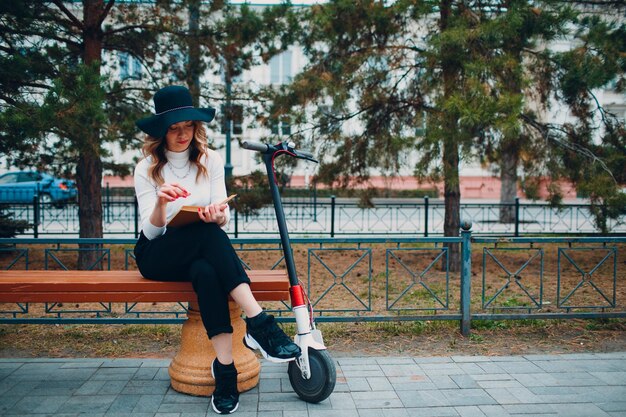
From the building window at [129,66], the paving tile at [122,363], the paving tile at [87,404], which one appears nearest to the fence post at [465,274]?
the paving tile at [122,363]

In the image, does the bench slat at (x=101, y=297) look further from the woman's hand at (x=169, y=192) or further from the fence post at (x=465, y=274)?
the fence post at (x=465, y=274)

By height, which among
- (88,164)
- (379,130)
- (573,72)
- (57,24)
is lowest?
(88,164)

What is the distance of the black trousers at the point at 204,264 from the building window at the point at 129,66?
244 inches

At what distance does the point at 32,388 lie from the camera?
3982 mm

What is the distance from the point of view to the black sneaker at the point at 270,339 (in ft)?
11.6

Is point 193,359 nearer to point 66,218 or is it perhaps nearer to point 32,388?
point 32,388

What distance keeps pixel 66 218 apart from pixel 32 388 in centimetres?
1122

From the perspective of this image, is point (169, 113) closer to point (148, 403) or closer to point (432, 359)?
point (148, 403)

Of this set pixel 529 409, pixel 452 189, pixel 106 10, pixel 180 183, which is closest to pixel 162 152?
pixel 180 183

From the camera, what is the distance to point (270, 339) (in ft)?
11.6

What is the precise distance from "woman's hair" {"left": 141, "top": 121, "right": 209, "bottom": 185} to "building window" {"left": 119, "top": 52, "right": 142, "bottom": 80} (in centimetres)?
583

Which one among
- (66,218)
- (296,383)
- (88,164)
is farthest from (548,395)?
(66,218)

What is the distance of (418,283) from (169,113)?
4.17 metres

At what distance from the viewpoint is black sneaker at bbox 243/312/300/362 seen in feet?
11.6
